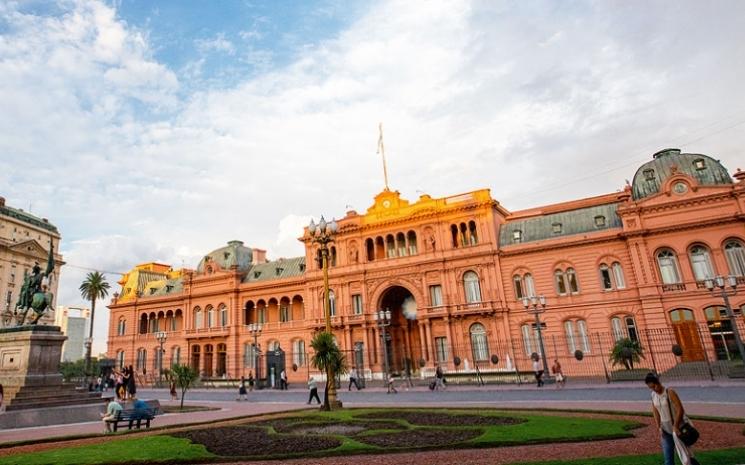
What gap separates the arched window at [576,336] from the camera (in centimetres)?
3684

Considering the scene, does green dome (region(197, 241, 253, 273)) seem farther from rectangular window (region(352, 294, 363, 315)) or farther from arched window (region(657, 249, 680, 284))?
arched window (region(657, 249, 680, 284))

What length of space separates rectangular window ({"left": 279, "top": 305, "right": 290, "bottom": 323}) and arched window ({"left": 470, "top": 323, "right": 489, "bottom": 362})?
74.6 feet

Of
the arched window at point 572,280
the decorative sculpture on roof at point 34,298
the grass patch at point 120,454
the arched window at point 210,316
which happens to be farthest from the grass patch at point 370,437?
the arched window at point 210,316

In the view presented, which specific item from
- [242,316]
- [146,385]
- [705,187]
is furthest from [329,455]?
[146,385]

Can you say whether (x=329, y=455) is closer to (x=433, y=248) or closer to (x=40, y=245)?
(x=433, y=248)

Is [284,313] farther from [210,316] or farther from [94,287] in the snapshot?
[94,287]

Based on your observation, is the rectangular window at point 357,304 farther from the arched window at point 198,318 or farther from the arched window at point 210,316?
the arched window at point 198,318

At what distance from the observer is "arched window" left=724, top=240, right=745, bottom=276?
33000 mm

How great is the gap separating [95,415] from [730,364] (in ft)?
118

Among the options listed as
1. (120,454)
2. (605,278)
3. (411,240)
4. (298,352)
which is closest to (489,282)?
(411,240)

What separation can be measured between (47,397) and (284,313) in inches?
1381

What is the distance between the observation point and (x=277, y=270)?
5553 cm

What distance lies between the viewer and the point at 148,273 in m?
68.8

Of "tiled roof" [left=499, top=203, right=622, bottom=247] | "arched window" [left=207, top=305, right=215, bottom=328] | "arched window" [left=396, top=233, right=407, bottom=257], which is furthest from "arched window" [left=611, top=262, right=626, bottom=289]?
"arched window" [left=207, top=305, right=215, bottom=328]
